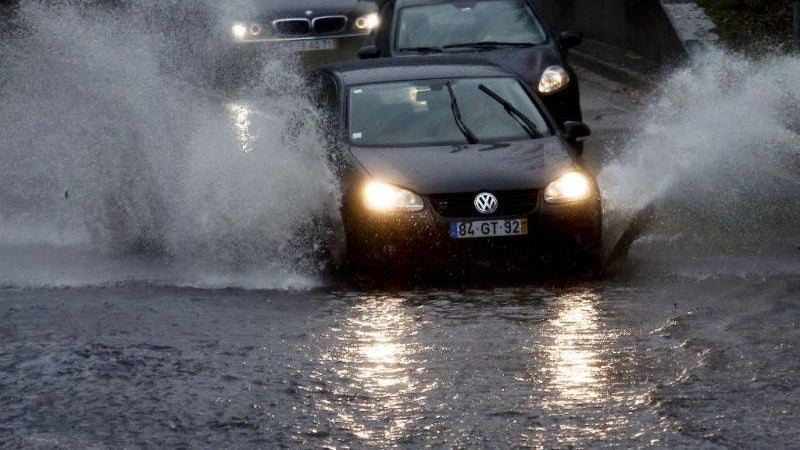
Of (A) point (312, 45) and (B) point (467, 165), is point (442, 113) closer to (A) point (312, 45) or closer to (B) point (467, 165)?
(B) point (467, 165)

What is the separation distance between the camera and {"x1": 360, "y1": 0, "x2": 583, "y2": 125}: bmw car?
17.1 m

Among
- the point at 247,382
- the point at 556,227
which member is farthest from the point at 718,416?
the point at 556,227

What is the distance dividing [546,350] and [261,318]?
1.78 m

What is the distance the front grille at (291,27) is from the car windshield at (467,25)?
2772 millimetres

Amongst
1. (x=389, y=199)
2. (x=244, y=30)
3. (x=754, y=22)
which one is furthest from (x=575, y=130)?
(x=754, y=22)

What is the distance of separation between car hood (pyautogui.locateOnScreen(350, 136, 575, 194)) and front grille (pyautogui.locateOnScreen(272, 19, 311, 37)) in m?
9.82

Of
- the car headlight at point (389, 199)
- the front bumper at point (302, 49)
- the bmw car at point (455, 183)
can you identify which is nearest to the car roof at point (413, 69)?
the bmw car at point (455, 183)

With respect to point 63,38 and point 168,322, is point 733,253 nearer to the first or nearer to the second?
point 168,322

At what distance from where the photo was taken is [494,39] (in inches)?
700

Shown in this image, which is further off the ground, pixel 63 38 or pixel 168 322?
pixel 63 38

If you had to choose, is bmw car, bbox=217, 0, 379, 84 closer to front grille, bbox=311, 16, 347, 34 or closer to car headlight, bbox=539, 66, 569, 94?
front grille, bbox=311, 16, 347, 34

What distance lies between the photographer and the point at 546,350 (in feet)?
27.3

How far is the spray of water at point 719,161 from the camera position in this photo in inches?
504

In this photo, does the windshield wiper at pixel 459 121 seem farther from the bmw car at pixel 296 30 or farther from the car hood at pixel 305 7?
the car hood at pixel 305 7
